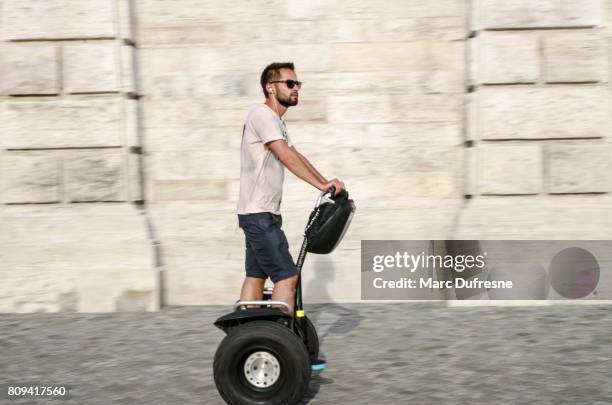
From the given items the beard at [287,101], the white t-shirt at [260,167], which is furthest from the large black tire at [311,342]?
the beard at [287,101]

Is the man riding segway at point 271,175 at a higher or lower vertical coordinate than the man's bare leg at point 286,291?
higher

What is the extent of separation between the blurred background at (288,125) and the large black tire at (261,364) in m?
2.84

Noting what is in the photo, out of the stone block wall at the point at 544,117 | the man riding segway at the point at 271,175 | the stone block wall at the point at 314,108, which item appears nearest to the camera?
the man riding segway at the point at 271,175

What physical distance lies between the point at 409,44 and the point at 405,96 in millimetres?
477

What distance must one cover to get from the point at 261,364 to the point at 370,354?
1.34 metres

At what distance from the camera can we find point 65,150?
6457 millimetres

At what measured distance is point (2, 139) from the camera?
6422 mm

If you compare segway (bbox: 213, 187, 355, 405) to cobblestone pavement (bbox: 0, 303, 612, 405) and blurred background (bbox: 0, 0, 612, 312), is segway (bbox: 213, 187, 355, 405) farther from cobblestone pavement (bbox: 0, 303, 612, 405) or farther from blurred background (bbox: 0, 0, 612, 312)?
blurred background (bbox: 0, 0, 612, 312)

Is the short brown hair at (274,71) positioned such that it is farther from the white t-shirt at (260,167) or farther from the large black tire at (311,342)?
the large black tire at (311,342)

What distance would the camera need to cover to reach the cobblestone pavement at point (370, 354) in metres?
3.94

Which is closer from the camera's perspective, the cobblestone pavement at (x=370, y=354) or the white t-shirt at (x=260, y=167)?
the white t-shirt at (x=260, y=167)

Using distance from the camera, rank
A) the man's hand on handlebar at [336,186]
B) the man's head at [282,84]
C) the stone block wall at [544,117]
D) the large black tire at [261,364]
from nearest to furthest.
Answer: the large black tire at [261,364], the man's hand on handlebar at [336,186], the man's head at [282,84], the stone block wall at [544,117]

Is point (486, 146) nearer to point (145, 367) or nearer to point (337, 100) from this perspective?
point (337, 100)

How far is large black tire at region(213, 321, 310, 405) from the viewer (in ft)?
11.4
